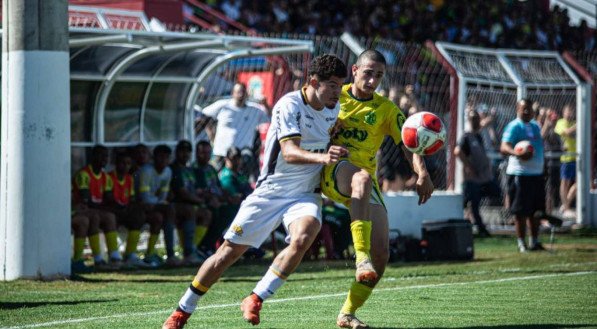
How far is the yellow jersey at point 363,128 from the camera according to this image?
31.3 ft

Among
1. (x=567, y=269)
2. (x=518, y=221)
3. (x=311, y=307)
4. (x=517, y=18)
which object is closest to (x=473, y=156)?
(x=518, y=221)

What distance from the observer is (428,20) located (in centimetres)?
2633

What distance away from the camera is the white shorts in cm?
869

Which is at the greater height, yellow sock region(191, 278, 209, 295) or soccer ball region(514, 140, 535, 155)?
soccer ball region(514, 140, 535, 155)

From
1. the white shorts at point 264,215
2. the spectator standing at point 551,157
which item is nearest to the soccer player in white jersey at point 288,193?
the white shorts at point 264,215

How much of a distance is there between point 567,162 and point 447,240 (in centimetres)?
726

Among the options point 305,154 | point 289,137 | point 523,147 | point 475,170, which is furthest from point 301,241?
point 475,170

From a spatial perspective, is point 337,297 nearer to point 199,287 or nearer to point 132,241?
point 199,287

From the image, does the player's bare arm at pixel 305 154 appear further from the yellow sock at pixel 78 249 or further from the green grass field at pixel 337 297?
the yellow sock at pixel 78 249

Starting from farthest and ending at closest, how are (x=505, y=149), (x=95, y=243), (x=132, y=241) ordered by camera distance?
(x=505, y=149) < (x=132, y=241) < (x=95, y=243)

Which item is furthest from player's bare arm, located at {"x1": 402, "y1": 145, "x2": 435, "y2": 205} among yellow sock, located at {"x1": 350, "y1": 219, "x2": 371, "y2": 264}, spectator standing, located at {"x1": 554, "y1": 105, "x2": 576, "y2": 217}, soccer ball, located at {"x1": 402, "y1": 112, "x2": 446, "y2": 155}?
spectator standing, located at {"x1": 554, "y1": 105, "x2": 576, "y2": 217}

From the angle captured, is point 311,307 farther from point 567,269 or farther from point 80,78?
point 80,78

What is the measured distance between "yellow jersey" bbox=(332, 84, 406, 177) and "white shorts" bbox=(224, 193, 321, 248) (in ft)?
2.58

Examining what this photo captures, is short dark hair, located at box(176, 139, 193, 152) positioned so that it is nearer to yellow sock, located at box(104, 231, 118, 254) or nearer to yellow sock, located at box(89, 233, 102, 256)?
yellow sock, located at box(104, 231, 118, 254)
